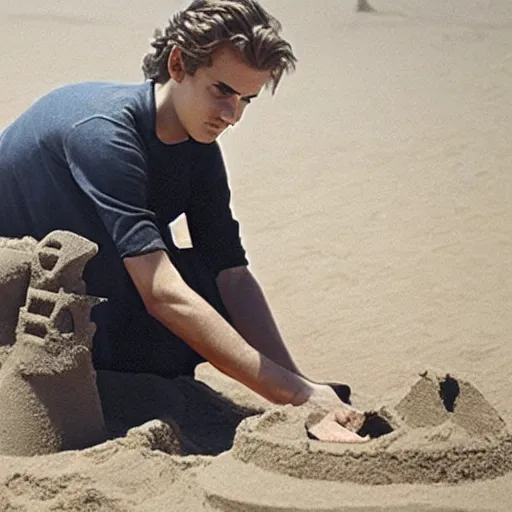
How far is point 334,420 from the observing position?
2.91 metres

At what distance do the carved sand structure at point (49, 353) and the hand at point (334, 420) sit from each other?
1.87ft

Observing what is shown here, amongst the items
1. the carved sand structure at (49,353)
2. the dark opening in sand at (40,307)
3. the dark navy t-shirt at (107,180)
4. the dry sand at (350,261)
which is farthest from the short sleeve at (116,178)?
the dry sand at (350,261)

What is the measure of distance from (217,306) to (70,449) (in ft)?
2.51

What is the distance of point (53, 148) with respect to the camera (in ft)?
10.6

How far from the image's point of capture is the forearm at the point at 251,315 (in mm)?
3570

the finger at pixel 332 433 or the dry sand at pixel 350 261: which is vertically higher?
the finger at pixel 332 433

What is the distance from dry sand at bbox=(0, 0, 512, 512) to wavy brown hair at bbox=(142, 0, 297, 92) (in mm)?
795

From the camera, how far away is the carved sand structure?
2957mm

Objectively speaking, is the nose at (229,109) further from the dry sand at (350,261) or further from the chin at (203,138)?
the dry sand at (350,261)

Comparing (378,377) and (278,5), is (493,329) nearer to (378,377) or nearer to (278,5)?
(378,377)

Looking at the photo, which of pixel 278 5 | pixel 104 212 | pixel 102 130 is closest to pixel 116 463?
pixel 104 212

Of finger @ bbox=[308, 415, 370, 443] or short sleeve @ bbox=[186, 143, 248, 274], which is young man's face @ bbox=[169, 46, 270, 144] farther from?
finger @ bbox=[308, 415, 370, 443]

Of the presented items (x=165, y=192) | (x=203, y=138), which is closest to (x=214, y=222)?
(x=165, y=192)

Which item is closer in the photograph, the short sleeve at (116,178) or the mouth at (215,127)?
the short sleeve at (116,178)
